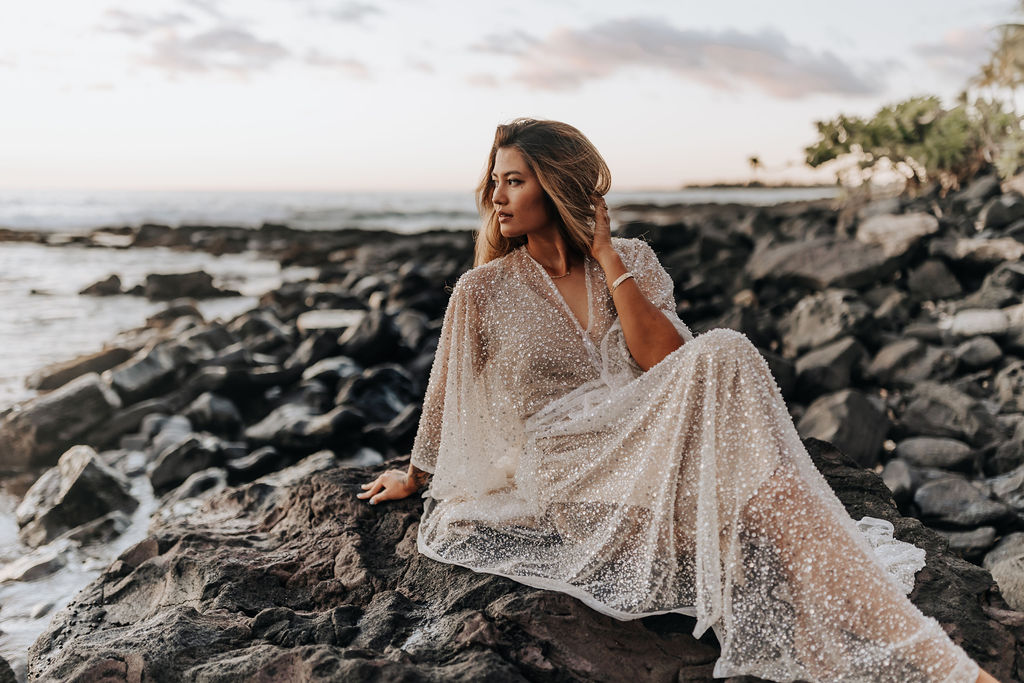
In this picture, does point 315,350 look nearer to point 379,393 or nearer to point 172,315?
point 379,393

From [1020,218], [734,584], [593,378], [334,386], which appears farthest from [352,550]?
[1020,218]

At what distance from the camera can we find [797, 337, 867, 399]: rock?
655 centimetres

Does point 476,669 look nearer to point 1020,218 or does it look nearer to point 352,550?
point 352,550

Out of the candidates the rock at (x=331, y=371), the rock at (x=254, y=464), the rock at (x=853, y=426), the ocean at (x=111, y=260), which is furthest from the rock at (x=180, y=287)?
the rock at (x=853, y=426)

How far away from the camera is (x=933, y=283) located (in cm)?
882

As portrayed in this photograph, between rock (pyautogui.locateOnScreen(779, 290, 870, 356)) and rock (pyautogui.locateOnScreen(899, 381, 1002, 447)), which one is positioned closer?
rock (pyautogui.locateOnScreen(899, 381, 1002, 447))

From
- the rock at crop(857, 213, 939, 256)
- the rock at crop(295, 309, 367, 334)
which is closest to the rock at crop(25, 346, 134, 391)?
the rock at crop(295, 309, 367, 334)

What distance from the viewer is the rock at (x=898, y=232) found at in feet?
30.5

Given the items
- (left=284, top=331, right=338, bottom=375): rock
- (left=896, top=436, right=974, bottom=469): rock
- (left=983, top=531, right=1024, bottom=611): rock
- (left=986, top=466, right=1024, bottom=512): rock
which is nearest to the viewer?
(left=983, top=531, right=1024, bottom=611): rock

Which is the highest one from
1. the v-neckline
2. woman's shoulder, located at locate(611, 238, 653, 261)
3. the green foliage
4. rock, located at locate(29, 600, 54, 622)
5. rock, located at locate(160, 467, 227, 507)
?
the green foliage

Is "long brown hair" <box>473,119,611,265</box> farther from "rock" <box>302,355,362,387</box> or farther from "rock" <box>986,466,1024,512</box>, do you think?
"rock" <box>302,355,362,387</box>

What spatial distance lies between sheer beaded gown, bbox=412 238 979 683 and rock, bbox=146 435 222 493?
3241 mm

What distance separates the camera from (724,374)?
2.42 m

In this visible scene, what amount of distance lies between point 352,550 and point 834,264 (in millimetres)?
7648
